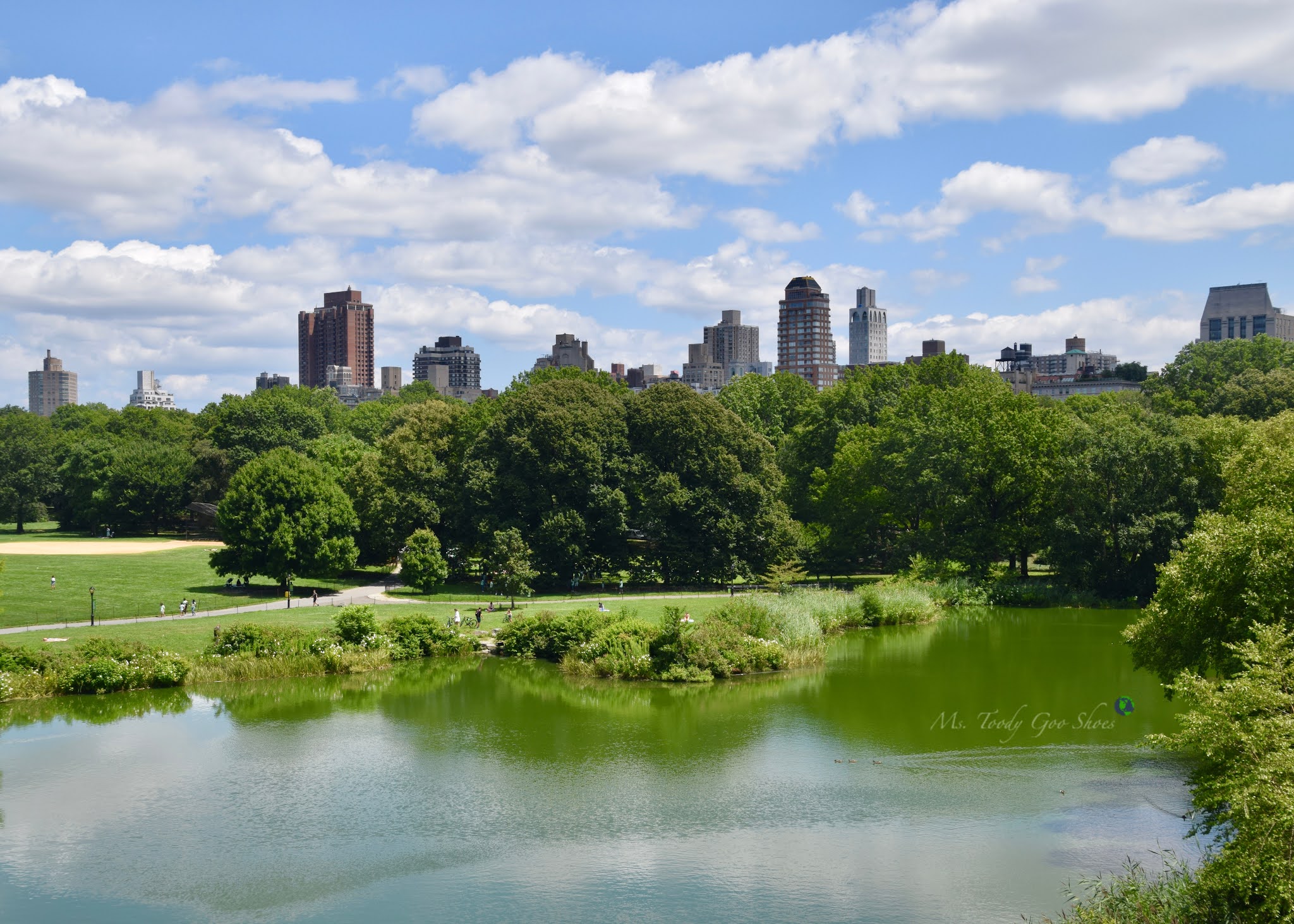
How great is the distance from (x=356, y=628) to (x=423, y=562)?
44.1 feet

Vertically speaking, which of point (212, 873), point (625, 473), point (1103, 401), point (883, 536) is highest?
point (1103, 401)

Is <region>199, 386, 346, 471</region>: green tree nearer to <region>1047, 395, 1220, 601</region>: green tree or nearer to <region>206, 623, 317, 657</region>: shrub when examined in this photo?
<region>206, 623, 317, 657</region>: shrub

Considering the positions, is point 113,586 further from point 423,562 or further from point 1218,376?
point 1218,376

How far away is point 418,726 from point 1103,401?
66.9 metres

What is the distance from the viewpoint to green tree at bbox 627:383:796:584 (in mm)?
55250

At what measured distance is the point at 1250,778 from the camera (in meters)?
14.2

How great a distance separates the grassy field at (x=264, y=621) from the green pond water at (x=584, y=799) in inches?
210

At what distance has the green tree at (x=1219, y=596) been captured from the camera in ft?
65.2

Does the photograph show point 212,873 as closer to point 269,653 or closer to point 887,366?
point 269,653

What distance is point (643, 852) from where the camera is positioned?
19.7 m

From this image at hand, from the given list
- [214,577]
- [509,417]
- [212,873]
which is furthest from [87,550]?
[212,873]

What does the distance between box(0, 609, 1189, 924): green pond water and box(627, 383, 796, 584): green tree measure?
20.5m

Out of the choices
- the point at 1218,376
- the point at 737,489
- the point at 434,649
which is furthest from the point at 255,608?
the point at 1218,376

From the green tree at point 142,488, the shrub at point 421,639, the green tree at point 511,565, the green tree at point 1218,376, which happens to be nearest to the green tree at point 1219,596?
the shrub at point 421,639
